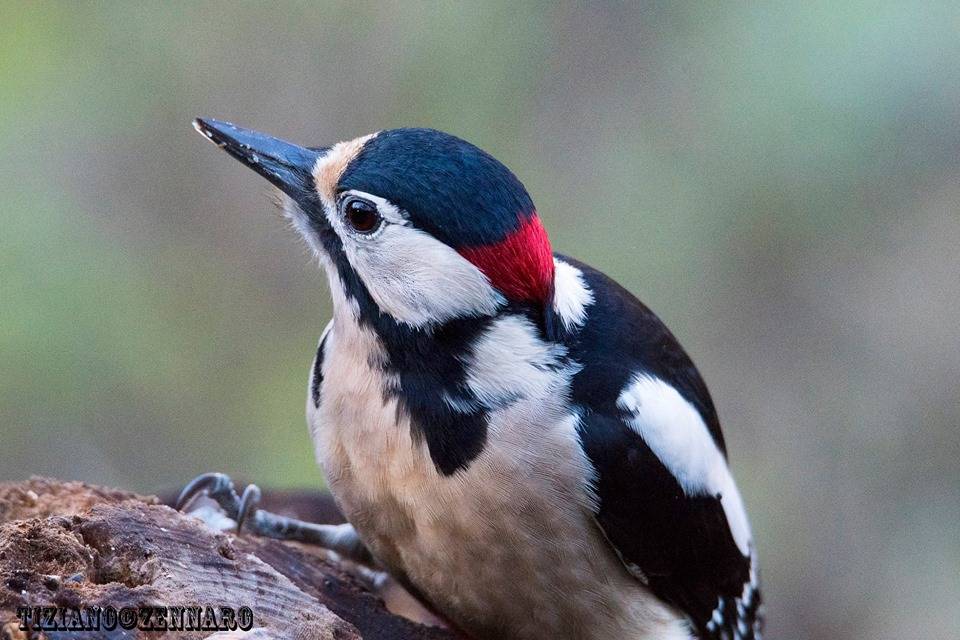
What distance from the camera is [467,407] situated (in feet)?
7.71

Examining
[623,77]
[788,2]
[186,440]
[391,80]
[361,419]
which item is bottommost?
[186,440]

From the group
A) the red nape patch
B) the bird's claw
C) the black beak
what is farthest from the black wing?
the bird's claw

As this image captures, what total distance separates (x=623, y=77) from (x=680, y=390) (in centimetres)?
283

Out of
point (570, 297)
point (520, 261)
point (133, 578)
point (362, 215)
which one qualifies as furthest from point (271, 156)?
point (133, 578)

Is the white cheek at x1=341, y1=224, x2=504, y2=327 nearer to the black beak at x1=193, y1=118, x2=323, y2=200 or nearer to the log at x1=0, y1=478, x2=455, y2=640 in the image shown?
the black beak at x1=193, y1=118, x2=323, y2=200

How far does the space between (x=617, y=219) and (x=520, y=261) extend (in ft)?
8.93

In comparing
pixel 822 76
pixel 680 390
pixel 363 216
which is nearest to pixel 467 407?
pixel 363 216

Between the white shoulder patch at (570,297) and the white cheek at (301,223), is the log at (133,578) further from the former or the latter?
the white shoulder patch at (570,297)

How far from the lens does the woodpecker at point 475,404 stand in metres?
2.31

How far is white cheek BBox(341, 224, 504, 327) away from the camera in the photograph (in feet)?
7.56

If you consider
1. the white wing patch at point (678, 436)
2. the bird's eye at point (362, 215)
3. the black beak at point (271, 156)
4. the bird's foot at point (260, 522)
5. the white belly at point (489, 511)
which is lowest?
the bird's foot at point (260, 522)

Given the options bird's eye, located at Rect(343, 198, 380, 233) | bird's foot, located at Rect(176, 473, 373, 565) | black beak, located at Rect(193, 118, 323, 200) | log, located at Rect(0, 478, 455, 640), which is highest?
black beak, located at Rect(193, 118, 323, 200)

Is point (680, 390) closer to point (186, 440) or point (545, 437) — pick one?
point (545, 437)

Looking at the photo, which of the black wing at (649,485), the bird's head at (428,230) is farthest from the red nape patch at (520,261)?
the black wing at (649,485)
